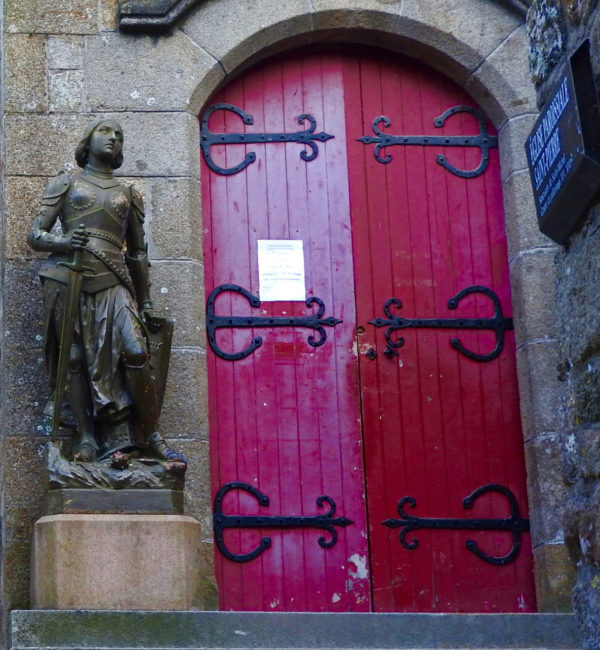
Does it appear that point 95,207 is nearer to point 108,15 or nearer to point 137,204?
point 137,204

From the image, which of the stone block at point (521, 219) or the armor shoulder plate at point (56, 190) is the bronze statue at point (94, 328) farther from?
the stone block at point (521, 219)

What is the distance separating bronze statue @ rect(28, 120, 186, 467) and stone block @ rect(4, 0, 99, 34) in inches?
45.0

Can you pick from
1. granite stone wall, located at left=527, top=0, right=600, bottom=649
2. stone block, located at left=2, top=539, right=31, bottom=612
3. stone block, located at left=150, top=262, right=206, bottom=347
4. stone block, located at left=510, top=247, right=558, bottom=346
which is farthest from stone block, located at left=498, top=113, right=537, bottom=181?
granite stone wall, located at left=527, top=0, right=600, bottom=649

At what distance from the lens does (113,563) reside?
5.78m

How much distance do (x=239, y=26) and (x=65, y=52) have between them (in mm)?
944

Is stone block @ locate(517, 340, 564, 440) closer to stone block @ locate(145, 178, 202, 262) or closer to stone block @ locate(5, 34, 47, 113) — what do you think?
stone block @ locate(145, 178, 202, 262)

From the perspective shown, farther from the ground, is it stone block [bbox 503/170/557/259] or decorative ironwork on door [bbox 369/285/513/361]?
stone block [bbox 503/170/557/259]

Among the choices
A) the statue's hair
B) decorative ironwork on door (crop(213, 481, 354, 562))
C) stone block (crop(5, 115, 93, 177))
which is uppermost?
stone block (crop(5, 115, 93, 177))

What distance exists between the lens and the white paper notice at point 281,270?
7238 mm

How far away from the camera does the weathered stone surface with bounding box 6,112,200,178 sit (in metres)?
7.03

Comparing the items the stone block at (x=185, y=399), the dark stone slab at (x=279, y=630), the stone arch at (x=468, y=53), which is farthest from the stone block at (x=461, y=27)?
the dark stone slab at (x=279, y=630)

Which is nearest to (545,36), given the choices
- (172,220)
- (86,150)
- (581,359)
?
(581,359)

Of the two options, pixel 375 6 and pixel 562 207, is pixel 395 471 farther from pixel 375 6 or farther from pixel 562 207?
pixel 562 207

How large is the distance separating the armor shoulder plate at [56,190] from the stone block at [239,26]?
46.6 inches
